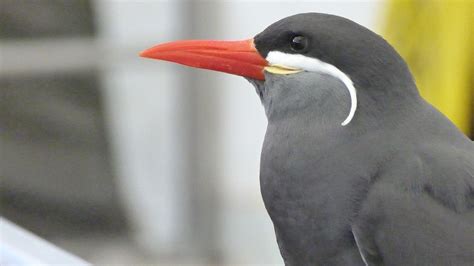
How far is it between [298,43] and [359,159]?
6.0 inches

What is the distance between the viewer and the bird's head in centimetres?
137

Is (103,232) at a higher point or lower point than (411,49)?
lower

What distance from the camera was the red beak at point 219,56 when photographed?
144cm

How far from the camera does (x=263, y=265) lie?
379cm

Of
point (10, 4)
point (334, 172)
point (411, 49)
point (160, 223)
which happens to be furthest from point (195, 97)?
point (334, 172)

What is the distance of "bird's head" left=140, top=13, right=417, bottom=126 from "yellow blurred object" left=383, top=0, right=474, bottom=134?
923 mm

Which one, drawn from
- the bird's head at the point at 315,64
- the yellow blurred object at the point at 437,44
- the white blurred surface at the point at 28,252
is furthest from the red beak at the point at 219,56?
the yellow blurred object at the point at 437,44

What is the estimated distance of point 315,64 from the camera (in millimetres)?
1390

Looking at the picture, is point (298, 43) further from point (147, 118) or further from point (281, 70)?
point (147, 118)

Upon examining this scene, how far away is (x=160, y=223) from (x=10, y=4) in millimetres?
1112

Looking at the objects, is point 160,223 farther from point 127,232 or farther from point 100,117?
point 100,117

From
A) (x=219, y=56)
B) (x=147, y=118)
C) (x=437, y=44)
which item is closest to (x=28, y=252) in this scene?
(x=219, y=56)

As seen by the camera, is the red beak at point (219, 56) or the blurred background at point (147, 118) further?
the blurred background at point (147, 118)

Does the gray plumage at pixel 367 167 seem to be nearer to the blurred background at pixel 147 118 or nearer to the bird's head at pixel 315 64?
the bird's head at pixel 315 64
